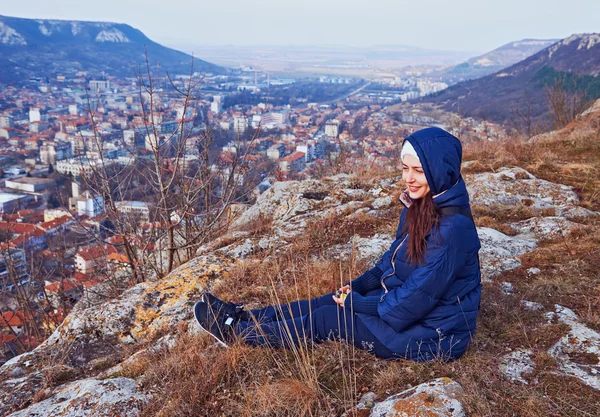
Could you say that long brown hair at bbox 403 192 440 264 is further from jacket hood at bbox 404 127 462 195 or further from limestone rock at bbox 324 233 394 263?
limestone rock at bbox 324 233 394 263

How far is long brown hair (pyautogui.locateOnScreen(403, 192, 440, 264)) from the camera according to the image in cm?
223

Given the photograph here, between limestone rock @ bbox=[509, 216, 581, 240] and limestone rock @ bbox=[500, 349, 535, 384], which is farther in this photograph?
limestone rock @ bbox=[509, 216, 581, 240]

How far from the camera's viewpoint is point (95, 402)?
2209 mm

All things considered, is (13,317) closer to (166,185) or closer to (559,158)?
(166,185)

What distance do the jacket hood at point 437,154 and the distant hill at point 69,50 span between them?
85181mm

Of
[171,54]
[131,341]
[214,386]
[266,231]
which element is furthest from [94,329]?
[171,54]

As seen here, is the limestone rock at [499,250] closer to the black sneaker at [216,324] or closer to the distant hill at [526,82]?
the black sneaker at [216,324]

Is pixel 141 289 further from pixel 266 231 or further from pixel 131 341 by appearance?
pixel 266 231

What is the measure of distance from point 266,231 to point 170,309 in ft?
6.07

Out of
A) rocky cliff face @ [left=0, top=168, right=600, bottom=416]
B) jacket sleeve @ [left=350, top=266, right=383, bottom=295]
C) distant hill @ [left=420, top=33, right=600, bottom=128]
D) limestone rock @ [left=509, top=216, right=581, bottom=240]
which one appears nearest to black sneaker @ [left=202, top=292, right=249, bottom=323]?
rocky cliff face @ [left=0, top=168, right=600, bottom=416]

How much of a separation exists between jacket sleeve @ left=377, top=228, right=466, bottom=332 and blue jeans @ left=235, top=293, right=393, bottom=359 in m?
0.24

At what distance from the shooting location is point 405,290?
2.28 metres

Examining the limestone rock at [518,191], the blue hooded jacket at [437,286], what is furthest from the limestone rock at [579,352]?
the limestone rock at [518,191]

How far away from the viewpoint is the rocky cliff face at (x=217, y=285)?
223 cm
